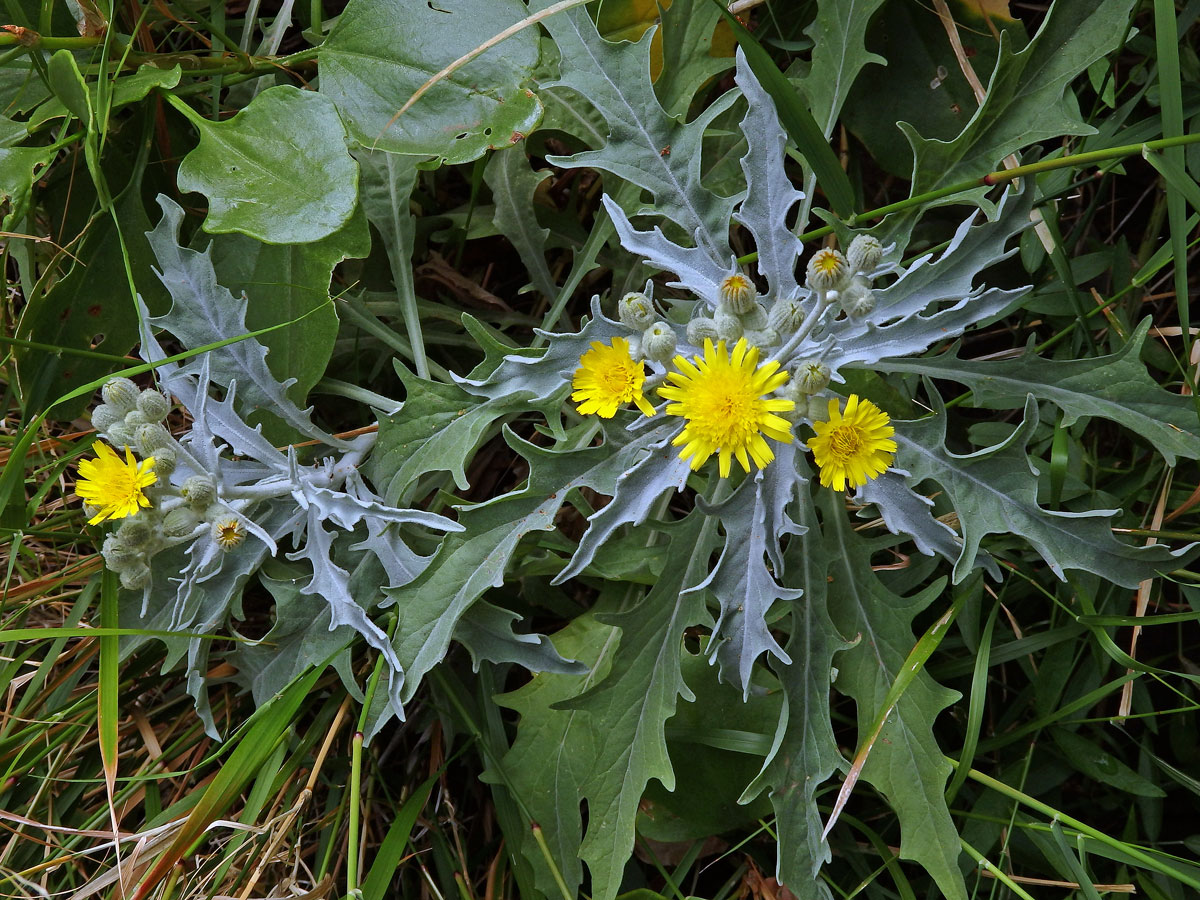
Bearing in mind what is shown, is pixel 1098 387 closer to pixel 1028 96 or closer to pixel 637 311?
pixel 1028 96

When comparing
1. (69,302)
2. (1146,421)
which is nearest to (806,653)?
(1146,421)

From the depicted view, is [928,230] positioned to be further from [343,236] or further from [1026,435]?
[343,236]

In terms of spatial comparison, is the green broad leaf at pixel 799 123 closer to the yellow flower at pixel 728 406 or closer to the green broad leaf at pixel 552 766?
the yellow flower at pixel 728 406

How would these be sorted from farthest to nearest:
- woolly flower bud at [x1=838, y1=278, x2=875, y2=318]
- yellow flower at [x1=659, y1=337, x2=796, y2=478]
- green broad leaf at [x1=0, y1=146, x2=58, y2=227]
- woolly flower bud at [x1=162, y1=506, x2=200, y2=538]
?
green broad leaf at [x1=0, y1=146, x2=58, y2=227], woolly flower bud at [x1=162, y1=506, x2=200, y2=538], woolly flower bud at [x1=838, y1=278, x2=875, y2=318], yellow flower at [x1=659, y1=337, x2=796, y2=478]

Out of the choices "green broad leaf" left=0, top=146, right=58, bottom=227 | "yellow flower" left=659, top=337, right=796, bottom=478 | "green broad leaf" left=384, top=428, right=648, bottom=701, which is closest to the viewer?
"yellow flower" left=659, top=337, right=796, bottom=478

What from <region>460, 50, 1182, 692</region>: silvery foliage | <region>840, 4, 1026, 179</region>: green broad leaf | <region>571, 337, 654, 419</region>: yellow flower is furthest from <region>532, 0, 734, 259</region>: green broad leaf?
<region>840, 4, 1026, 179</region>: green broad leaf

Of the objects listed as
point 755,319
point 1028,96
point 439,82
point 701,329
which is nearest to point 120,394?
point 439,82

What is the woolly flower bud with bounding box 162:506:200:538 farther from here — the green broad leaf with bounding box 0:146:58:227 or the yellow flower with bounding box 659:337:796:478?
the yellow flower with bounding box 659:337:796:478
